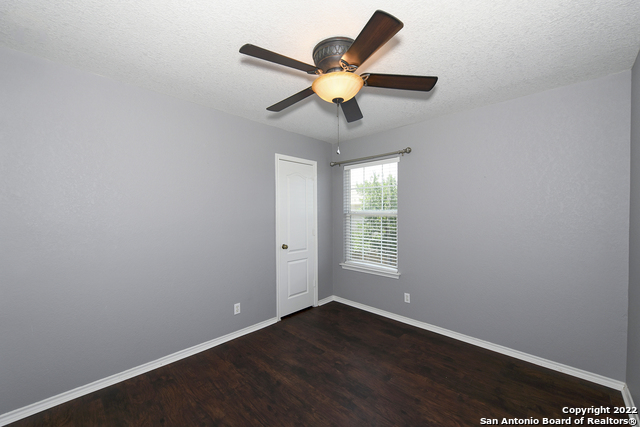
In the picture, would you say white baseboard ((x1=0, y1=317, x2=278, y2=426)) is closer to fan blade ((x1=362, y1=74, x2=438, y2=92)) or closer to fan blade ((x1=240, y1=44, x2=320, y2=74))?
fan blade ((x1=240, y1=44, x2=320, y2=74))

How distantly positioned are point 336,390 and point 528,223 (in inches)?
89.0

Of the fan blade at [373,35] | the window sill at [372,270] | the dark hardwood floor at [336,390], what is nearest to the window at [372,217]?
the window sill at [372,270]

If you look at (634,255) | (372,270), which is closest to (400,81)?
(634,255)

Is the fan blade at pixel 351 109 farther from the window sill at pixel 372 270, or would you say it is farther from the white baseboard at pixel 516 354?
the white baseboard at pixel 516 354

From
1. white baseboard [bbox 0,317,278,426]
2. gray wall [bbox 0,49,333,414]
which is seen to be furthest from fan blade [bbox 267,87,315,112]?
white baseboard [bbox 0,317,278,426]

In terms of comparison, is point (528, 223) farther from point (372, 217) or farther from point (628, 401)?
point (372, 217)

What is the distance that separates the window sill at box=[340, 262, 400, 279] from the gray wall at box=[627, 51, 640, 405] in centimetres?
Answer: 197

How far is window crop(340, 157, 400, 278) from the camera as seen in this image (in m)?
3.64

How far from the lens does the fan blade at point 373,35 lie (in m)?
1.17

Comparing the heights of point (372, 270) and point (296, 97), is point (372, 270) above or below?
below

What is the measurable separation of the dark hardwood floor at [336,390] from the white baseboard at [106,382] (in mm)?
49

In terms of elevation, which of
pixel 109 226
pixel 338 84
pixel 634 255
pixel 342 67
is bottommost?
pixel 634 255

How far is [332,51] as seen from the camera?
63.4 inches

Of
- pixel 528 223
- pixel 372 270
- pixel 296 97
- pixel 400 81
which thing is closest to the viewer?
pixel 400 81
